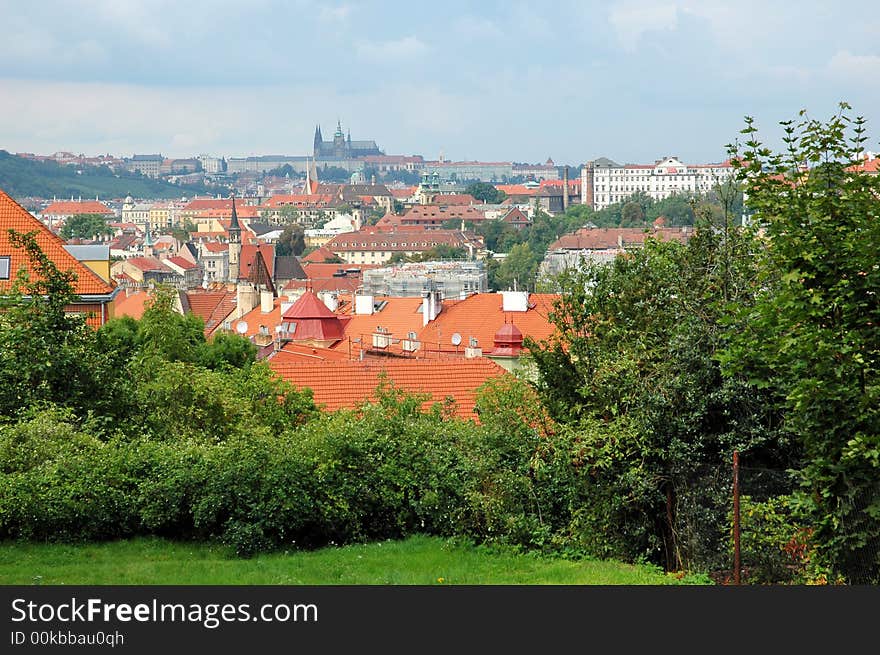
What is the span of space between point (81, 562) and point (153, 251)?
492 feet

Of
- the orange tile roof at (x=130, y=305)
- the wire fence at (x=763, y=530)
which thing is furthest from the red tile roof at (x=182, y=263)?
the wire fence at (x=763, y=530)

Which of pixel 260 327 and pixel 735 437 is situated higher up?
pixel 735 437

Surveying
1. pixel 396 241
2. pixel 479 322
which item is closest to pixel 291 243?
pixel 396 241

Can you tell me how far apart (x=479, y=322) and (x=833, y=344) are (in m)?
30.1

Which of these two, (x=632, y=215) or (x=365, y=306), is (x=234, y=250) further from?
(x=365, y=306)

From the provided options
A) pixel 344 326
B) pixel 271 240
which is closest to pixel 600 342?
pixel 344 326

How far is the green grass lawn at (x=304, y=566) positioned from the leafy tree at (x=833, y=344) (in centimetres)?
142

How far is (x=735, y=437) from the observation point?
11.1 metres

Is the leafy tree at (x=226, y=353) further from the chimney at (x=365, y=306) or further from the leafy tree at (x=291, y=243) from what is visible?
the leafy tree at (x=291, y=243)

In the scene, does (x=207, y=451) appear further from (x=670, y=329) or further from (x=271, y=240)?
(x=271, y=240)

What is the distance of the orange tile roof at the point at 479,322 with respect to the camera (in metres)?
37.2

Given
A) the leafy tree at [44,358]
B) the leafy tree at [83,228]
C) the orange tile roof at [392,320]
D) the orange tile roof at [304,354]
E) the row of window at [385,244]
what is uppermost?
the leafy tree at [44,358]

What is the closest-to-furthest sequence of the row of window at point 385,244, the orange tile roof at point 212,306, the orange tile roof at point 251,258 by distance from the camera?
1. the orange tile roof at point 212,306
2. the orange tile roof at point 251,258
3. the row of window at point 385,244

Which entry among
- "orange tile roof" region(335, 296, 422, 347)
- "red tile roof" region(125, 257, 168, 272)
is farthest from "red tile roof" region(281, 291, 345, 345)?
"red tile roof" region(125, 257, 168, 272)
